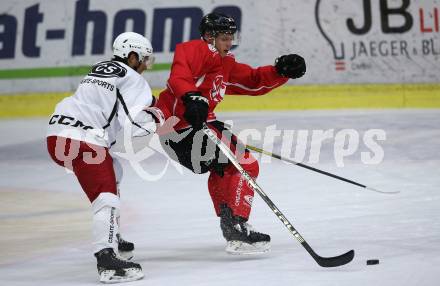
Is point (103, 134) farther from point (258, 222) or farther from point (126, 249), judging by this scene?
point (258, 222)

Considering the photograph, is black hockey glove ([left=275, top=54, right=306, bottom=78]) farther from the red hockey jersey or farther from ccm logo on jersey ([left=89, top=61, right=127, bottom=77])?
ccm logo on jersey ([left=89, top=61, right=127, bottom=77])

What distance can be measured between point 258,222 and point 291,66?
0.96 metres

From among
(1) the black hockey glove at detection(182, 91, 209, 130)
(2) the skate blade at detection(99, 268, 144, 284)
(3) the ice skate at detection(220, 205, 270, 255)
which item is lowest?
(2) the skate blade at detection(99, 268, 144, 284)

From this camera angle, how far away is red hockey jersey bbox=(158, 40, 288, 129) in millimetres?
4387

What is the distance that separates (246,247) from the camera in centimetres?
441

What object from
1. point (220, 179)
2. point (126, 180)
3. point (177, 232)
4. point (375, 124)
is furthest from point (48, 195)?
point (375, 124)

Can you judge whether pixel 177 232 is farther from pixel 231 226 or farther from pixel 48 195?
pixel 48 195

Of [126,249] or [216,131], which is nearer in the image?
[126,249]

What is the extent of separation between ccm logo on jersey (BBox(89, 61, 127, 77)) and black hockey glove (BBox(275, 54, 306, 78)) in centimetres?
110

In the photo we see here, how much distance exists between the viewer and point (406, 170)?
6.70 m

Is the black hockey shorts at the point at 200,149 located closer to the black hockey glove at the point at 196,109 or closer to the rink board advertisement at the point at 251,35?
the black hockey glove at the point at 196,109

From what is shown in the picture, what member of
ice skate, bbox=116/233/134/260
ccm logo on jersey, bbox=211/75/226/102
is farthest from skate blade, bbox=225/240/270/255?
ccm logo on jersey, bbox=211/75/226/102

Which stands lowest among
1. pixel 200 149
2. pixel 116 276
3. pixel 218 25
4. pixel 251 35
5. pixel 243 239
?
pixel 116 276

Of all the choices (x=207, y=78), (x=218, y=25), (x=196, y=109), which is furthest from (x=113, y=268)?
(x=218, y=25)
